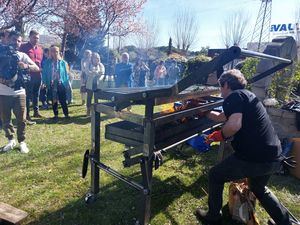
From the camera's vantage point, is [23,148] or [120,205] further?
[23,148]

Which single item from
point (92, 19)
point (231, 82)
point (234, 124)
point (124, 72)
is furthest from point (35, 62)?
point (92, 19)

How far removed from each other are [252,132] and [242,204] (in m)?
0.95

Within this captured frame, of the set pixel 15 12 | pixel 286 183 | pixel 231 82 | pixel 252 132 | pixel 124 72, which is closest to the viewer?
pixel 252 132

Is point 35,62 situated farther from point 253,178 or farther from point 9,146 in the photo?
point 253,178

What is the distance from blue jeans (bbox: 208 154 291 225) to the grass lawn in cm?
55

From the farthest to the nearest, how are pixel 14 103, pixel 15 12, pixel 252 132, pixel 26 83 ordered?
pixel 15 12 → pixel 26 83 → pixel 14 103 → pixel 252 132

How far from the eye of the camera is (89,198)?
3.49 meters

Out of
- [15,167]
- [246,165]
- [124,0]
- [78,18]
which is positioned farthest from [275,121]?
[124,0]

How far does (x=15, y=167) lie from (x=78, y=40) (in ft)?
49.2

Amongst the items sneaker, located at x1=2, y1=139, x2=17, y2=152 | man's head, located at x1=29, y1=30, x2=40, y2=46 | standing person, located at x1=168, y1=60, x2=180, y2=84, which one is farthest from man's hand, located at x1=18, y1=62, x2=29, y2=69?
standing person, located at x1=168, y1=60, x2=180, y2=84

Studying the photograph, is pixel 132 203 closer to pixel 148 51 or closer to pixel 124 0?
pixel 124 0

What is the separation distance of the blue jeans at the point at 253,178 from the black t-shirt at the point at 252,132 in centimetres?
7

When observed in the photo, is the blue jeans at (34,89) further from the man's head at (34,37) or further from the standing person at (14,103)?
the standing person at (14,103)

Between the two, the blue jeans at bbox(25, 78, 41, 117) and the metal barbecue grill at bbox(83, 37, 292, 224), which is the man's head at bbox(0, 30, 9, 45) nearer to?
the blue jeans at bbox(25, 78, 41, 117)
